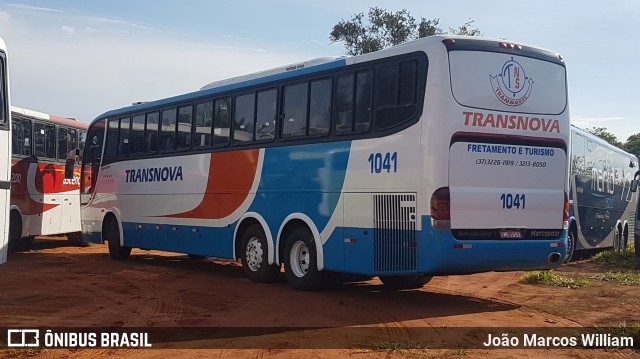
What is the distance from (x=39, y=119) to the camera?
67.3 ft

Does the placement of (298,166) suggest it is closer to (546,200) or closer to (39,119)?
(546,200)

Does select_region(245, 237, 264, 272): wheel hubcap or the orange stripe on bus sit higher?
the orange stripe on bus

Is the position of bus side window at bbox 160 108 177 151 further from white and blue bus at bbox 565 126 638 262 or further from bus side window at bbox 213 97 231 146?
white and blue bus at bbox 565 126 638 262

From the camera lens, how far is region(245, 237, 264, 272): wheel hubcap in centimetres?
1400

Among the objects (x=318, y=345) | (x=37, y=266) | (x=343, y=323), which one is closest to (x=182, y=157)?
(x=37, y=266)

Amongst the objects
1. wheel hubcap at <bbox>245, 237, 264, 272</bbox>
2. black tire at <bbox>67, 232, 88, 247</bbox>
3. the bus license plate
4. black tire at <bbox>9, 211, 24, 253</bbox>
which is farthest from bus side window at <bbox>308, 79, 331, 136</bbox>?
black tire at <bbox>67, 232, 88, 247</bbox>

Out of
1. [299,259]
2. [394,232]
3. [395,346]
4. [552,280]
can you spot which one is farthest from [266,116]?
[395,346]

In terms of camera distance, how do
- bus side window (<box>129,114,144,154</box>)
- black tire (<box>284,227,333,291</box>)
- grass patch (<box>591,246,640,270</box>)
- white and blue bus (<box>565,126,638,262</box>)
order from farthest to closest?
white and blue bus (<box>565,126,638,262</box>)
grass patch (<box>591,246,640,270</box>)
bus side window (<box>129,114,144,154</box>)
black tire (<box>284,227,333,291</box>)

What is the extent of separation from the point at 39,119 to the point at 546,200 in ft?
47.2

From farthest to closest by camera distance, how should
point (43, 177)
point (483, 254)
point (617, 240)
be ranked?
point (617, 240) < point (43, 177) < point (483, 254)

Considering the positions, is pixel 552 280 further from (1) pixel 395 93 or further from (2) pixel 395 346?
(2) pixel 395 346

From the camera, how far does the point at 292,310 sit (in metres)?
10.8

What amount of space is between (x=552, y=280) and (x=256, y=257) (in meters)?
5.60

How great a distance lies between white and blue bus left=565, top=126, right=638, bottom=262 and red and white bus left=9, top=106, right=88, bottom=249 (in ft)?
44.3
